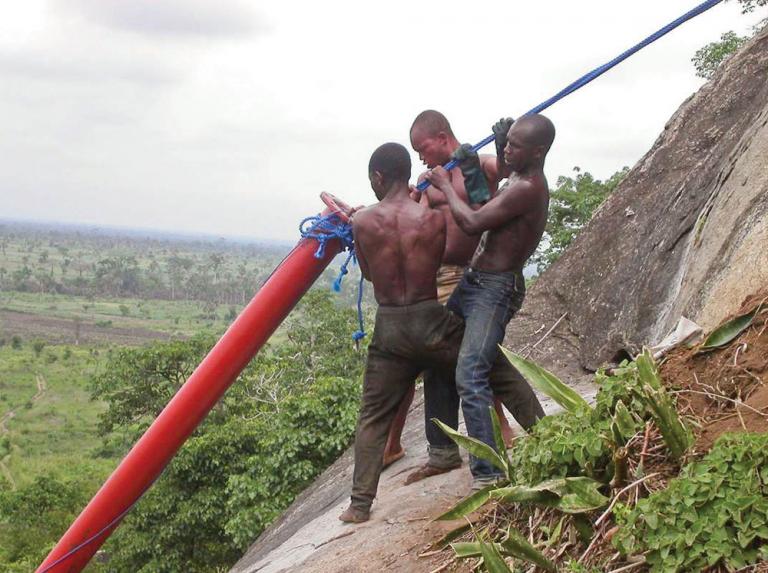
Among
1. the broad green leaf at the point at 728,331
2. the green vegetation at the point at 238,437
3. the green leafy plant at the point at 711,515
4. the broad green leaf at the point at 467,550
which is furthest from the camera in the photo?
the green vegetation at the point at 238,437

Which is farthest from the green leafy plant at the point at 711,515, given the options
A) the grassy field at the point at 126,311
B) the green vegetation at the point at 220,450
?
the grassy field at the point at 126,311

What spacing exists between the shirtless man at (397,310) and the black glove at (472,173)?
0.73ft

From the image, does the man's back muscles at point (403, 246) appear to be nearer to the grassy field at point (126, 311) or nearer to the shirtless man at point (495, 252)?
the shirtless man at point (495, 252)

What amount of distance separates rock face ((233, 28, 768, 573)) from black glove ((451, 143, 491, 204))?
1.39 metres

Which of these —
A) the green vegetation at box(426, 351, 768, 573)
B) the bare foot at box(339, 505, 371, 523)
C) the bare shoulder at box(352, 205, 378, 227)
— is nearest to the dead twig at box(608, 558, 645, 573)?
the green vegetation at box(426, 351, 768, 573)

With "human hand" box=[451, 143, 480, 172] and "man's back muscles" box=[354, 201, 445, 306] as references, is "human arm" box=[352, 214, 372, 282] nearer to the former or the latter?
"man's back muscles" box=[354, 201, 445, 306]

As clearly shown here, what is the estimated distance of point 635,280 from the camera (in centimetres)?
755

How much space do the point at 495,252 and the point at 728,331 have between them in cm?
131

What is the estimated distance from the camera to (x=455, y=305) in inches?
197

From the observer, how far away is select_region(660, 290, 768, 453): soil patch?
337cm

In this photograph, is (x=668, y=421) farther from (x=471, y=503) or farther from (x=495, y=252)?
(x=495, y=252)

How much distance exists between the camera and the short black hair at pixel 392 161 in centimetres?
477

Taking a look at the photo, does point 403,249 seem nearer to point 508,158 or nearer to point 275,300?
point 508,158

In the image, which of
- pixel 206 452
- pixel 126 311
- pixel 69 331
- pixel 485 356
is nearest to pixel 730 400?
pixel 485 356
